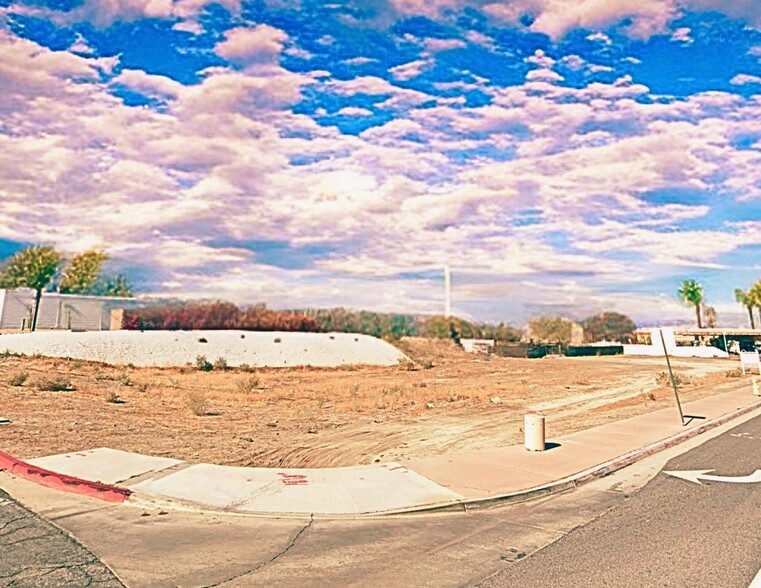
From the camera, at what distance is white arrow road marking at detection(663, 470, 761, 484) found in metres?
9.30

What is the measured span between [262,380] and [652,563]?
101 ft

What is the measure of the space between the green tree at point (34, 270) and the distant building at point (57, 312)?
4.08 feet

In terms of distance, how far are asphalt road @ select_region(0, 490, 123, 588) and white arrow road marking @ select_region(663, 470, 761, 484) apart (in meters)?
9.37

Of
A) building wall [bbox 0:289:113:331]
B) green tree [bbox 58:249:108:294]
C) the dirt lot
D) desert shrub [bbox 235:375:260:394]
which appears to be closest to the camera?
the dirt lot

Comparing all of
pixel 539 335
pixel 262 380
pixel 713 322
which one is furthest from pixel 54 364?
pixel 713 322

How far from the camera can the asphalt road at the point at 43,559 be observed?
498 cm

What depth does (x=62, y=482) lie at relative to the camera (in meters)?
8.34

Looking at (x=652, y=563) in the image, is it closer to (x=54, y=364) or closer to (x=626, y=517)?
(x=626, y=517)

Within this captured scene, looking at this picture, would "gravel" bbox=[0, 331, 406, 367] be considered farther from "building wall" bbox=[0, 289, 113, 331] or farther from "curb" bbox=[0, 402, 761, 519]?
"curb" bbox=[0, 402, 761, 519]

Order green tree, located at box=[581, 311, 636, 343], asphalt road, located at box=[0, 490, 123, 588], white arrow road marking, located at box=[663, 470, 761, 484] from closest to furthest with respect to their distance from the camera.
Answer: asphalt road, located at box=[0, 490, 123, 588] → white arrow road marking, located at box=[663, 470, 761, 484] → green tree, located at box=[581, 311, 636, 343]

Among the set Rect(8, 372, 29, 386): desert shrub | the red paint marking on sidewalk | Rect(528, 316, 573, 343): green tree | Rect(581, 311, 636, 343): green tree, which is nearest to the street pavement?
the red paint marking on sidewalk

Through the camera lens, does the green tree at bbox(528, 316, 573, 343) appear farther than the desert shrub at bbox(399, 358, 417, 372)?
Yes

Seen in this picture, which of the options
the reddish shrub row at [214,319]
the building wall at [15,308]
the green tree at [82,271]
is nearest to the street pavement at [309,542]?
the reddish shrub row at [214,319]

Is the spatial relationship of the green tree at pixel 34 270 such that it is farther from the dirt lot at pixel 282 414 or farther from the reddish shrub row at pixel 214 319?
the dirt lot at pixel 282 414
